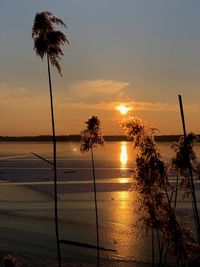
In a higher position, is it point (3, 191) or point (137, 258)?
point (3, 191)

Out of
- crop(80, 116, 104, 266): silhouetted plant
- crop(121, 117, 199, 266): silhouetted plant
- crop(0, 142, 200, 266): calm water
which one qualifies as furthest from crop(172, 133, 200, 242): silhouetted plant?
crop(80, 116, 104, 266): silhouetted plant

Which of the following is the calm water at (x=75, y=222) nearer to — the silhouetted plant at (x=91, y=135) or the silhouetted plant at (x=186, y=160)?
the silhouetted plant at (x=91, y=135)

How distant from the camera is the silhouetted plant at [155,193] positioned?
4.38m

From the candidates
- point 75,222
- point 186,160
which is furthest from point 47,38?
point 75,222

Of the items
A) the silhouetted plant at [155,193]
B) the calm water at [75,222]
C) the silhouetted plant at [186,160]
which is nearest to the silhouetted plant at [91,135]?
the calm water at [75,222]

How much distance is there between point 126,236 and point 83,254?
1.90 m

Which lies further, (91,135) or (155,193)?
(91,135)

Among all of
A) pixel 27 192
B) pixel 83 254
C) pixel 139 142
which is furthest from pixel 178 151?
pixel 27 192

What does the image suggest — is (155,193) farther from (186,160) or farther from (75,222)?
(75,222)

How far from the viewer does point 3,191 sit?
2089 cm

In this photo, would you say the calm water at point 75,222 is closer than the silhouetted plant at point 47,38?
No

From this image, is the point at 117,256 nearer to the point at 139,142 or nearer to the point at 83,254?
the point at 83,254

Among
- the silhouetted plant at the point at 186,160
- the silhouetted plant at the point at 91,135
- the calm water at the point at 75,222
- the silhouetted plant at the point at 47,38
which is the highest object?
the silhouetted plant at the point at 47,38

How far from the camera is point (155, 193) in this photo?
15.2 feet
